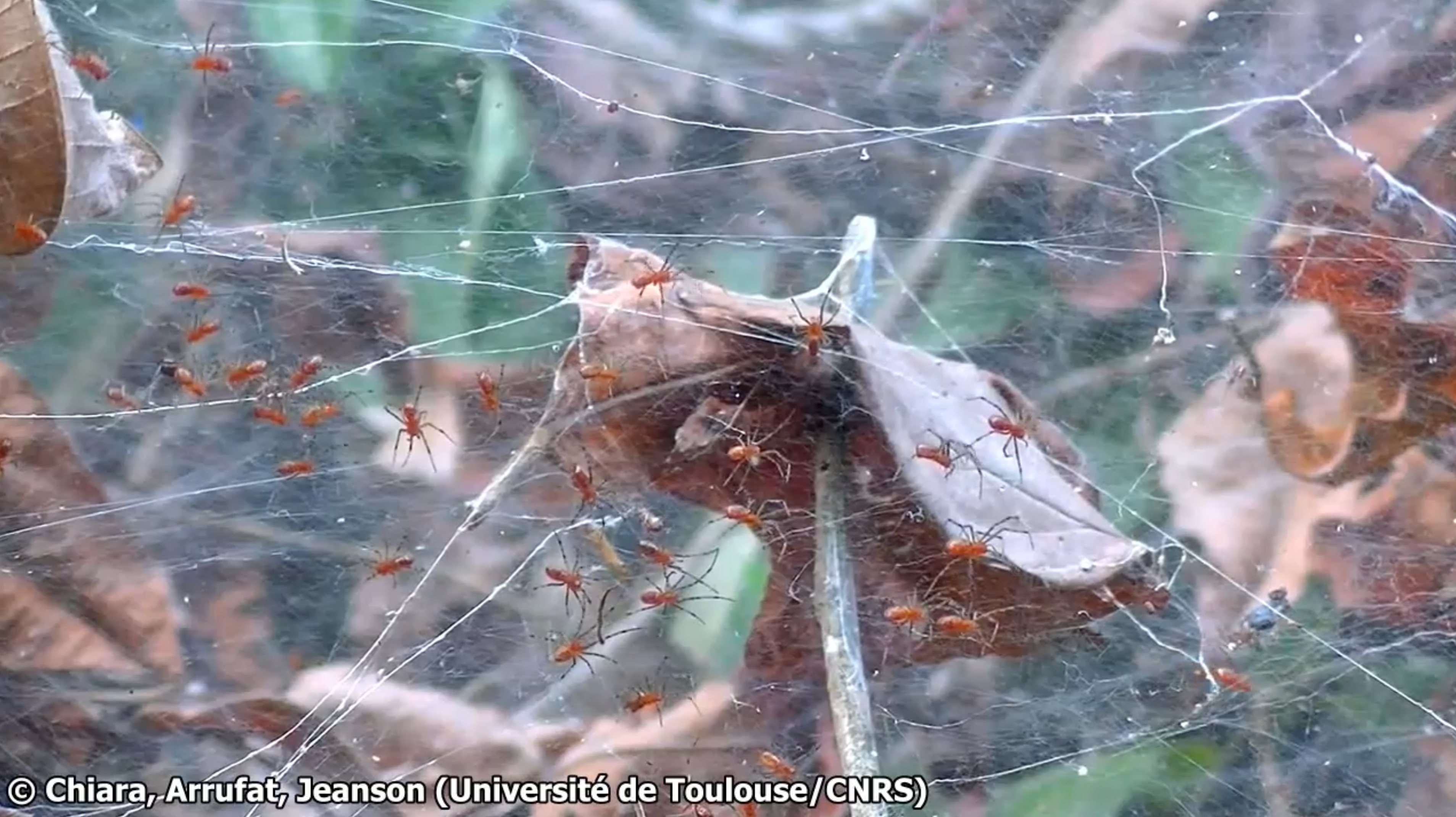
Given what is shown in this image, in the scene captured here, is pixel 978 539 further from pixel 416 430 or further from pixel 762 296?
pixel 416 430

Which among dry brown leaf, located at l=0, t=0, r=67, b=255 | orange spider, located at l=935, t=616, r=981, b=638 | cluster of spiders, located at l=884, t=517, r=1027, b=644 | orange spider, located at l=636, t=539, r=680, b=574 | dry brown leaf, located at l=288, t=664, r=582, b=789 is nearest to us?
dry brown leaf, located at l=0, t=0, r=67, b=255

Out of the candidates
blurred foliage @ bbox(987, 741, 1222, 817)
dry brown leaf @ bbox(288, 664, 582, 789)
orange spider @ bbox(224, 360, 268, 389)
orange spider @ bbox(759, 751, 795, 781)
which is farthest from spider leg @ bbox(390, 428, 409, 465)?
blurred foliage @ bbox(987, 741, 1222, 817)

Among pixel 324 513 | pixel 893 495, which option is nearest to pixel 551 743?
pixel 324 513

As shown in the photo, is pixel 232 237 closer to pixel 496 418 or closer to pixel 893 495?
pixel 496 418

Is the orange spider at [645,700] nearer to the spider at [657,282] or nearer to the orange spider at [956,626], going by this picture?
the orange spider at [956,626]

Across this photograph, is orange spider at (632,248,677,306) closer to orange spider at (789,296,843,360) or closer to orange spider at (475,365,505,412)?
orange spider at (789,296,843,360)

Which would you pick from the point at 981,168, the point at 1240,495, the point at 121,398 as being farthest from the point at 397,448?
the point at 1240,495
